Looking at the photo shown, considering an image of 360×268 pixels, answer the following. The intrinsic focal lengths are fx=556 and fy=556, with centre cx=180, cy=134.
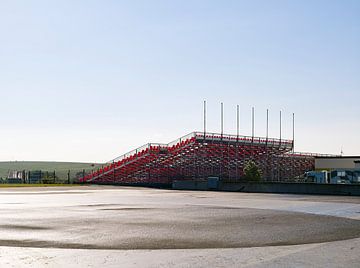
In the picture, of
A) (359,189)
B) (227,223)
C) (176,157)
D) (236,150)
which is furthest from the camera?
(236,150)

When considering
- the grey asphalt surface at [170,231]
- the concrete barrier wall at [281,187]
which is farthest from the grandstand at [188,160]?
the grey asphalt surface at [170,231]

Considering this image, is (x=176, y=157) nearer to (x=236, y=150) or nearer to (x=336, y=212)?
(x=236, y=150)

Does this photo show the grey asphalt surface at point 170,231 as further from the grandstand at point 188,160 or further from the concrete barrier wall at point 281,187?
the grandstand at point 188,160

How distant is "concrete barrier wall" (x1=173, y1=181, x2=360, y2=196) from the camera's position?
4016 centimetres

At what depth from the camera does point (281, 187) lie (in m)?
45.6

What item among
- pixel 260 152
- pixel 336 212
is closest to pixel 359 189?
pixel 336 212

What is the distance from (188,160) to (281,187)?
30.9 meters

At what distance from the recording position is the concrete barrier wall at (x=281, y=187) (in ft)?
132

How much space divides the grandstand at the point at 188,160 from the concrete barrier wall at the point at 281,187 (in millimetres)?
12834

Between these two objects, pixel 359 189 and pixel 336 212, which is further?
pixel 359 189

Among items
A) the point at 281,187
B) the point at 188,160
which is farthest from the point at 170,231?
the point at 188,160

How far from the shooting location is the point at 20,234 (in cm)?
1366

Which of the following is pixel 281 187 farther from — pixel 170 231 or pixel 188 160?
pixel 170 231

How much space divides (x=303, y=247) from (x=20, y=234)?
22.4 ft
